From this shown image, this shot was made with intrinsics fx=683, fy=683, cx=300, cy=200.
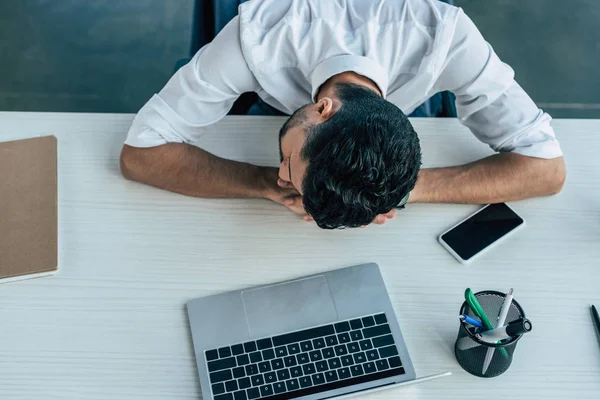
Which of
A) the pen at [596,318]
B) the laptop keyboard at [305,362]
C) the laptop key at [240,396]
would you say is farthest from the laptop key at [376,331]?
the pen at [596,318]

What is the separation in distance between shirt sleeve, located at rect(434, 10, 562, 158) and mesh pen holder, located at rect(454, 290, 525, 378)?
34 centimetres

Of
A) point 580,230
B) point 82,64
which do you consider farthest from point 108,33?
point 580,230

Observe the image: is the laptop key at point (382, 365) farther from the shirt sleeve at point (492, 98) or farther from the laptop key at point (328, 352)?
the shirt sleeve at point (492, 98)

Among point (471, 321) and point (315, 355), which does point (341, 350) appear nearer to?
point (315, 355)

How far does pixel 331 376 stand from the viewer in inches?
41.0

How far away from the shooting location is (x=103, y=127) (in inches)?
51.2

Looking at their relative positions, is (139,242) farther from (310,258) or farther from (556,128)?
(556,128)

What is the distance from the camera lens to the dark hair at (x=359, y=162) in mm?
941

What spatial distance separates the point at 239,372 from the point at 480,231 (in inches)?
19.0

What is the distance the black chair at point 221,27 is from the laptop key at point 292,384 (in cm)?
67

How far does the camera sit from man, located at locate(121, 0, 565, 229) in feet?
3.89

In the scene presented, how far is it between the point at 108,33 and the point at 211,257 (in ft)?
4.61

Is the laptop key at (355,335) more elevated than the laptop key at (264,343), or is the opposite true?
the laptop key at (355,335)

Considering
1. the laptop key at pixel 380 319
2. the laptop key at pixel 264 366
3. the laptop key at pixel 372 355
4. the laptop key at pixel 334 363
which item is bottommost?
the laptop key at pixel 264 366
